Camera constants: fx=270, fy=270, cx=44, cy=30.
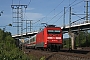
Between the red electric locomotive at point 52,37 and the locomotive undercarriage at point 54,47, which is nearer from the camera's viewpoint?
the red electric locomotive at point 52,37

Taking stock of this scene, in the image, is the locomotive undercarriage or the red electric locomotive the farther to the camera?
the locomotive undercarriage

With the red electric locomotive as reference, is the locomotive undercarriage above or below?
below

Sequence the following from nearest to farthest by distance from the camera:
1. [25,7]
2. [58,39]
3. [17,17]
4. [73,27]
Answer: [58,39], [25,7], [17,17], [73,27]

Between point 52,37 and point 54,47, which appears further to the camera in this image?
point 54,47

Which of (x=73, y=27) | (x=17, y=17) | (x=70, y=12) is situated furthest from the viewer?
(x=73, y=27)

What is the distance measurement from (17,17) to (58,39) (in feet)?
122

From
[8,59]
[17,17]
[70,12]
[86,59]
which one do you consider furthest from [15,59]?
[17,17]

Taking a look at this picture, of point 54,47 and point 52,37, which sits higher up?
point 52,37

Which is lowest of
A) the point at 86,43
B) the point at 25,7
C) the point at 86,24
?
the point at 86,43

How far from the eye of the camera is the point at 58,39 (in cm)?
3462

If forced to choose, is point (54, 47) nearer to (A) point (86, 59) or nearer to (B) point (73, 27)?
(A) point (86, 59)

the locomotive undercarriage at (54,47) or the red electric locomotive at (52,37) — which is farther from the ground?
the red electric locomotive at (52,37)

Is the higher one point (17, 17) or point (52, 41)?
point (17, 17)

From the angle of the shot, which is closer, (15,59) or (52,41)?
(15,59)
